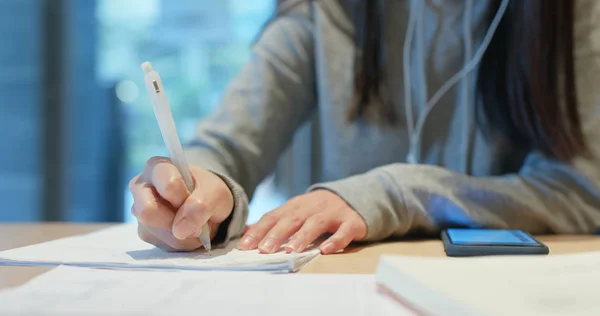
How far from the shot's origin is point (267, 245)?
0.50 meters

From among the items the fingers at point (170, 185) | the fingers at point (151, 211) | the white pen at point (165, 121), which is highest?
the white pen at point (165, 121)

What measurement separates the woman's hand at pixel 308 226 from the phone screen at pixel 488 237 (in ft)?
0.30

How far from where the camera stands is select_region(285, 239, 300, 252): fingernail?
19.4 inches

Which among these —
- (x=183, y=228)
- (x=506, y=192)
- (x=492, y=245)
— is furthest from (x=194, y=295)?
(x=506, y=192)

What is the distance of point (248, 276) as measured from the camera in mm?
394

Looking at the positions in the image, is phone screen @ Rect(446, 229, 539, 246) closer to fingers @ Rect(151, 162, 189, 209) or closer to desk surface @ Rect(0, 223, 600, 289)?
desk surface @ Rect(0, 223, 600, 289)

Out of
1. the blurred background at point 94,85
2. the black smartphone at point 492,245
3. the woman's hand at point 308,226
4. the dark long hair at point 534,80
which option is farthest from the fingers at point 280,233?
the blurred background at point 94,85

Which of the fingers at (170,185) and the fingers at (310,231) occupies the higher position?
the fingers at (170,185)

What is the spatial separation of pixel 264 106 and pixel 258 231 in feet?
1.27

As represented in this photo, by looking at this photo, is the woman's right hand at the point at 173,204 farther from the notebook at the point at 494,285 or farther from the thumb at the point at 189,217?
the notebook at the point at 494,285

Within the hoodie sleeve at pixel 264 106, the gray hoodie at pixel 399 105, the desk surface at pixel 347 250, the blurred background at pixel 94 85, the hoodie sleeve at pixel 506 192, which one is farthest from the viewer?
the blurred background at pixel 94 85

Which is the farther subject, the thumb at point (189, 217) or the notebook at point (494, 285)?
the thumb at point (189, 217)

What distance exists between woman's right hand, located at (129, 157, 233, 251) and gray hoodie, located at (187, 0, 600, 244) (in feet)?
0.62

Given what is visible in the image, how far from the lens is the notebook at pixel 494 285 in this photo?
28 cm
